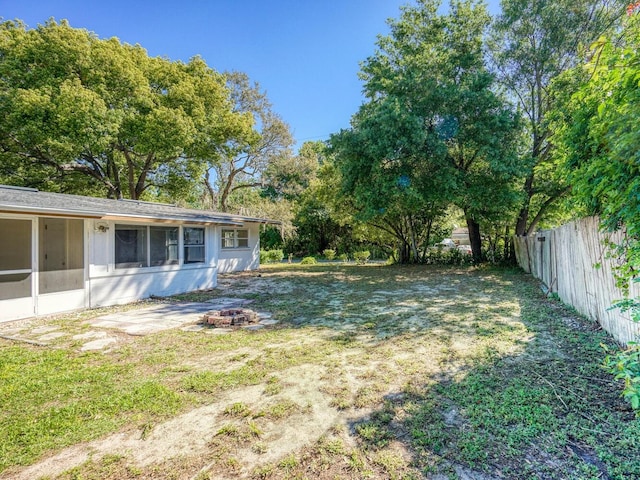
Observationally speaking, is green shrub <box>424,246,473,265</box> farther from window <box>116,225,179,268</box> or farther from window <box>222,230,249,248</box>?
window <box>116,225,179,268</box>

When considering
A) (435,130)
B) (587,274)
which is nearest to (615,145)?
(587,274)

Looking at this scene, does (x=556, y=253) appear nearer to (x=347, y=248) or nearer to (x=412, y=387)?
(x=412, y=387)

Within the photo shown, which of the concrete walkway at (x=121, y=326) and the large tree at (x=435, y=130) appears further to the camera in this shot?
the large tree at (x=435, y=130)

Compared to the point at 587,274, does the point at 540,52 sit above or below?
above

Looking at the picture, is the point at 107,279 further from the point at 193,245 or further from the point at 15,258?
the point at 193,245

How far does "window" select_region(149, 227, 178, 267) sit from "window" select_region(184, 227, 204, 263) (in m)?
0.33

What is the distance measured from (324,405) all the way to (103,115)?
14952mm

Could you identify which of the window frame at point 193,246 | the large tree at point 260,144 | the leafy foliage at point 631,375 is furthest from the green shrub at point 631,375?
the large tree at point 260,144

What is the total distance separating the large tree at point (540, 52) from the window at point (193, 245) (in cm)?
1052

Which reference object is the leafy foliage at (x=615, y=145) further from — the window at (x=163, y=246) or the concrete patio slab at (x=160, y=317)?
the window at (x=163, y=246)

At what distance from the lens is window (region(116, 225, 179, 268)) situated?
7426 millimetres

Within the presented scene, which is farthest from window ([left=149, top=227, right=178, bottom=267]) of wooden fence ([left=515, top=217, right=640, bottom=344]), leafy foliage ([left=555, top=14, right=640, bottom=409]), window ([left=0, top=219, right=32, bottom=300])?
wooden fence ([left=515, top=217, right=640, bottom=344])

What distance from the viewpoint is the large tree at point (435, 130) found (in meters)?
10.4

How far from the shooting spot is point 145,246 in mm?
7930
